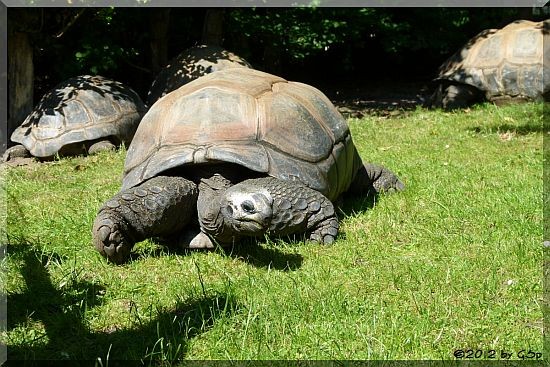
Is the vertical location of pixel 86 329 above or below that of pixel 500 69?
below

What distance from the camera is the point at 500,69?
9.38 metres

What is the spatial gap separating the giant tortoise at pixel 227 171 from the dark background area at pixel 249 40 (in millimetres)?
4553

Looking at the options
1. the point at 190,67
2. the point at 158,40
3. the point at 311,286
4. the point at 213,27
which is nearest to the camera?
the point at 311,286

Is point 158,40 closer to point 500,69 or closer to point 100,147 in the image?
point 100,147

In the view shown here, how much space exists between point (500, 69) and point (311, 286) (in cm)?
697

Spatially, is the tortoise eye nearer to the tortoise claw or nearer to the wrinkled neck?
the wrinkled neck

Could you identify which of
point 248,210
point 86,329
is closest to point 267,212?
point 248,210

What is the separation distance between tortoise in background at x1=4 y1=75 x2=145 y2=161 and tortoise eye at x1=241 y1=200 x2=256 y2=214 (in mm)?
4139

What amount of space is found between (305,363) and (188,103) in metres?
2.05

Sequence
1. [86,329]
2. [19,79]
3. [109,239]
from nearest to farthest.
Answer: [86,329] → [109,239] → [19,79]

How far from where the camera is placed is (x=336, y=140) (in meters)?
4.50

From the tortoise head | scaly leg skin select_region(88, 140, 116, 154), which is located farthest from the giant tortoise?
scaly leg skin select_region(88, 140, 116, 154)

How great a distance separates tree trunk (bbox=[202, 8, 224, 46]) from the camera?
1011cm

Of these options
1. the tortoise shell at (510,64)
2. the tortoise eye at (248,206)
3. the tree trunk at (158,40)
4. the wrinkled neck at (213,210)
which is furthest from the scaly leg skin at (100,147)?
the tortoise shell at (510,64)
